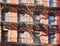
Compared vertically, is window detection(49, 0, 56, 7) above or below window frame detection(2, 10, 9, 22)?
above

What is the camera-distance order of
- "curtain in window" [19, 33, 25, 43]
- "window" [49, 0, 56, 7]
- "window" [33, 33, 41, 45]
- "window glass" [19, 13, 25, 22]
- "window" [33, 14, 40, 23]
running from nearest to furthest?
"window" [33, 33, 41, 45] → "curtain in window" [19, 33, 25, 43] → "window glass" [19, 13, 25, 22] → "window" [33, 14, 40, 23] → "window" [49, 0, 56, 7]

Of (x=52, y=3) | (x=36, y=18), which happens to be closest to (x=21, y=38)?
(x=36, y=18)

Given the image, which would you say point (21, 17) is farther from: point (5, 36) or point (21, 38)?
point (5, 36)

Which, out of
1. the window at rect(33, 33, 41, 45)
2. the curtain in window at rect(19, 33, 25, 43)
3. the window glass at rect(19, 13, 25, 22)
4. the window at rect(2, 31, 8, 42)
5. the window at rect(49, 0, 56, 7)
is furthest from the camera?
the window at rect(49, 0, 56, 7)

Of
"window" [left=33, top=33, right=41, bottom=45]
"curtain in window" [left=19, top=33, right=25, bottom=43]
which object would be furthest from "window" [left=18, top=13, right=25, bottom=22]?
"window" [left=33, top=33, right=41, bottom=45]

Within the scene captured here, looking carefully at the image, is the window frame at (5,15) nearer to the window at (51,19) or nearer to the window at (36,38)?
the window at (36,38)

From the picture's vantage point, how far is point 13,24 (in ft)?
110

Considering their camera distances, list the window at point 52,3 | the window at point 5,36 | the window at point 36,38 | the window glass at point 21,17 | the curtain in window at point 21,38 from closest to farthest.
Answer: the window at point 5,36 < the window at point 36,38 < the curtain in window at point 21,38 < the window glass at point 21,17 < the window at point 52,3

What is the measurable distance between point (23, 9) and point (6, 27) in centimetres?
284

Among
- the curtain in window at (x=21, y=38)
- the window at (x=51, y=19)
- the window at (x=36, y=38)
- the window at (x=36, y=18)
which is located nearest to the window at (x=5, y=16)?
the curtain in window at (x=21, y=38)

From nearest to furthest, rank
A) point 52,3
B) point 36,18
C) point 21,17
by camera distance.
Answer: point 21,17, point 36,18, point 52,3

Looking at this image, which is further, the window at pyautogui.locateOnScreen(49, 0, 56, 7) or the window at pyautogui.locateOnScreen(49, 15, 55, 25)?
the window at pyautogui.locateOnScreen(49, 0, 56, 7)

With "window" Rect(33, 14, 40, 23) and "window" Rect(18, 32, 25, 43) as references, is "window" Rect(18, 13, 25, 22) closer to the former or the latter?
"window" Rect(33, 14, 40, 23)

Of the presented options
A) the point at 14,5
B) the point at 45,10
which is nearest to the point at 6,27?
the point at 14,5
